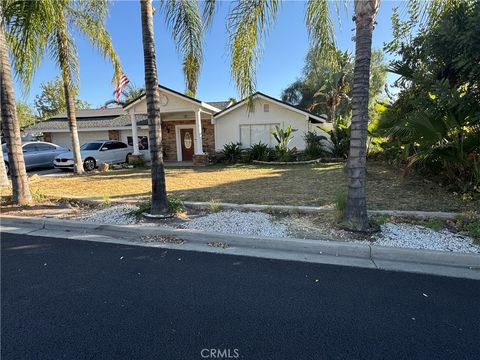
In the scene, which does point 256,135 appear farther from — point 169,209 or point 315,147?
point 169,209

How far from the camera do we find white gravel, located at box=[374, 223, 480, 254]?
13.5 ft

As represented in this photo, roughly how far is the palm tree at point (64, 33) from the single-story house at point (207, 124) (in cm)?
355

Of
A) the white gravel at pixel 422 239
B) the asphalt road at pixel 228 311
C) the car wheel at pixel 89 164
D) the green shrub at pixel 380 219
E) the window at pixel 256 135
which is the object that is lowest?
the asphalt road at pixel 228 311

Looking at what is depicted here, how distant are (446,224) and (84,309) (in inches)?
217

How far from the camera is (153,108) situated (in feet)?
18.4

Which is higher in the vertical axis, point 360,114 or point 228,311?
point 360,114

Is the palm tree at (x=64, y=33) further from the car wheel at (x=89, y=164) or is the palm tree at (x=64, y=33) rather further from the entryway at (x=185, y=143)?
the entryway at (x=185, y=143)

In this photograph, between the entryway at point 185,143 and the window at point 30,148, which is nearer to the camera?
the window at point 30,148

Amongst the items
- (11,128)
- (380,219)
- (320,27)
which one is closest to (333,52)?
(320,27)

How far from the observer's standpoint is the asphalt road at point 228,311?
2.33m

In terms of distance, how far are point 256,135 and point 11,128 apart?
12438 mm

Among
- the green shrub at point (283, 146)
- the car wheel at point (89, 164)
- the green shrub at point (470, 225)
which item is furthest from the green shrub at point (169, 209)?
the car wheel at point (89, 164)

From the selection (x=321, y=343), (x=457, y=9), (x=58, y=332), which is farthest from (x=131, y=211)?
(x=457, y=9)

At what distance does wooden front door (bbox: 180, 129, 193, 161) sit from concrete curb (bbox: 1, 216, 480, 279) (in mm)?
13447
